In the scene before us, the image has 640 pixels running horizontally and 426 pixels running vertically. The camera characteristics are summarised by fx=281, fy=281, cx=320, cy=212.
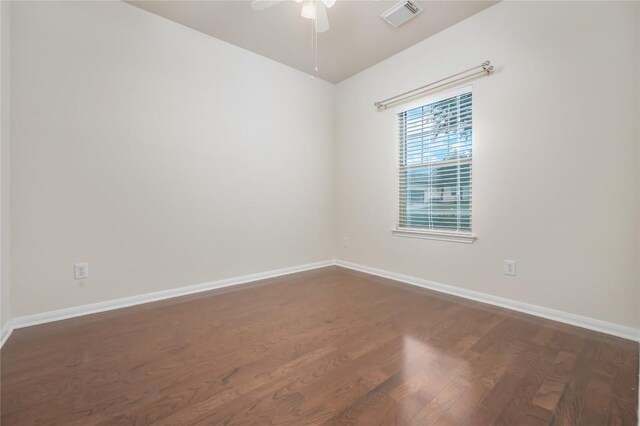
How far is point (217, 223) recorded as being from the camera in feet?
9.70

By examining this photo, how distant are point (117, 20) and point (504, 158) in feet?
11.4

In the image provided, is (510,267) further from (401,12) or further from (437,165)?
(401,12)

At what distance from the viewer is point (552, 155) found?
2.12 m

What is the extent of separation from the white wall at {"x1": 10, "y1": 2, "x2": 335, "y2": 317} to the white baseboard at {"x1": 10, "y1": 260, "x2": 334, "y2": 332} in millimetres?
51

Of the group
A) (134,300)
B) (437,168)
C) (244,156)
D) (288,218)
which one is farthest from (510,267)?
(134,300)

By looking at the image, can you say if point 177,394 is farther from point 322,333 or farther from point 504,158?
point 504,158

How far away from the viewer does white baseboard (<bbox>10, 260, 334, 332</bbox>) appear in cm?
206

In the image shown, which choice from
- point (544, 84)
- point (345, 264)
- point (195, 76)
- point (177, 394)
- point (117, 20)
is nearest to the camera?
point (177, 394)

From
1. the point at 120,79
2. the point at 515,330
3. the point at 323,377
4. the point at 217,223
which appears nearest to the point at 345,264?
the point at 217,223

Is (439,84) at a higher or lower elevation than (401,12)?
lower

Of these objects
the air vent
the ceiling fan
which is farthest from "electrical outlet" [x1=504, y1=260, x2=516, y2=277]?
the ceiling fan

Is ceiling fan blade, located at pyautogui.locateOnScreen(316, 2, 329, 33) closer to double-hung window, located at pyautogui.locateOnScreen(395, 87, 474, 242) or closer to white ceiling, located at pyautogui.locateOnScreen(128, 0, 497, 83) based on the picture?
white ceiling, located at pyautogui.locateOnScreen(128, 0, 497, 83)

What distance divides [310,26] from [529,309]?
3.15 meters

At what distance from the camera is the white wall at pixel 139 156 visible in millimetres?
2068
